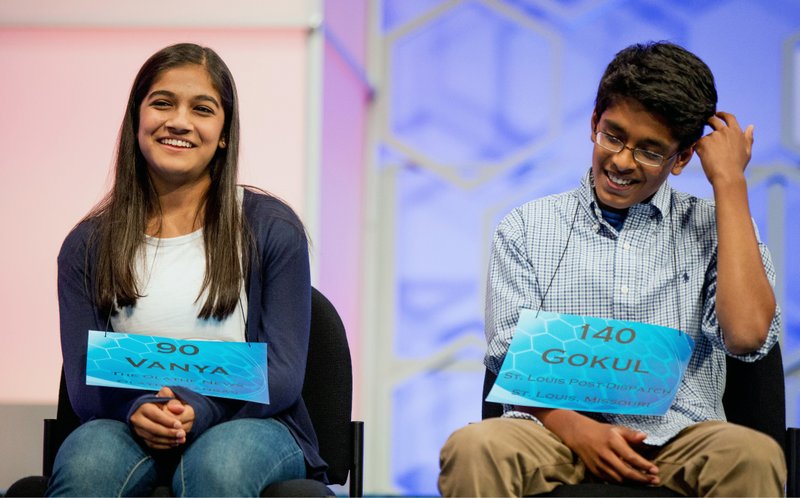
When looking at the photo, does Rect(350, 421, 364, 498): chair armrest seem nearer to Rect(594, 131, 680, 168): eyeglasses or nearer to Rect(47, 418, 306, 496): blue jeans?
Rect(47, 418, 306, 496): blue jeans

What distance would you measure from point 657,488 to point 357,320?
2400 mm

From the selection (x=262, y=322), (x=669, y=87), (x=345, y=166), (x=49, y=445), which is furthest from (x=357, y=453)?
(x=345, y=166)

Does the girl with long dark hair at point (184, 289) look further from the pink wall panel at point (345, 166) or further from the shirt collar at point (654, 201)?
the pink wall panel at point (345, 166)

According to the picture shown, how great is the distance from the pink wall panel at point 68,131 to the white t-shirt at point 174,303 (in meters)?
1.37

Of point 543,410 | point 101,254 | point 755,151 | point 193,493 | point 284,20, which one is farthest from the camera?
point 755,151

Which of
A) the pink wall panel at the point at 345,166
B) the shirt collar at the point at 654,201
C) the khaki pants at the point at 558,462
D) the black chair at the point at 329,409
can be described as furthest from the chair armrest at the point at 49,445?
the pink wall panel at the point at 345,166

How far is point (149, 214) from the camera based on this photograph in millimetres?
2354

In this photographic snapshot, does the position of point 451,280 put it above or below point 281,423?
above

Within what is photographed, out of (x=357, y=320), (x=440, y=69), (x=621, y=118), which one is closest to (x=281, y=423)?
(x=621, y=118)

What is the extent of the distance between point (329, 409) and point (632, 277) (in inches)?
28.9

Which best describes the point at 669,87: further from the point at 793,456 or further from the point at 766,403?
the point at 793,456

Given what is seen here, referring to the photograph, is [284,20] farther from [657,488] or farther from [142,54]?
[657,488]

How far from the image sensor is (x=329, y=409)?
7.61ft

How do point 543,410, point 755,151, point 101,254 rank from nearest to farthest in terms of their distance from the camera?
point 543,410, point 101,254, point 755,151
